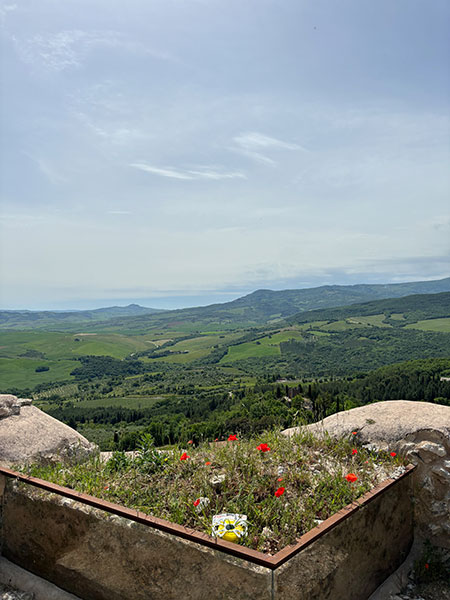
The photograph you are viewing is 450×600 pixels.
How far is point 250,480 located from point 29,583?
3.48 metres

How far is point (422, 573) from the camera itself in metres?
5.07

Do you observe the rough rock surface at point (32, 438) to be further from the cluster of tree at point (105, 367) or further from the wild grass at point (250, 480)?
the cluster of tree at point (105, 367)

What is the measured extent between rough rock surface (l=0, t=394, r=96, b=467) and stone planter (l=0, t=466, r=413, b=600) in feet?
3.72

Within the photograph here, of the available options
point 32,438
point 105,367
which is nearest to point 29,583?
point 32,438

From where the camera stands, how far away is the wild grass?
4.51m

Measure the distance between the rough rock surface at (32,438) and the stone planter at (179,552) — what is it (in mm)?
1134

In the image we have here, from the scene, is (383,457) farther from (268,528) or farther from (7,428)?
(7,428)

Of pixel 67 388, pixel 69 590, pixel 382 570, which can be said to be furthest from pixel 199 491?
pixel 67 388

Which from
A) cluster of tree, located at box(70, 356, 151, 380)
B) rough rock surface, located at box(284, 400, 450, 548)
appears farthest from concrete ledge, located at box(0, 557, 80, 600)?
cluster of tree, located at box(70, 356, 151, 380)

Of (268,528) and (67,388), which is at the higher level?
(268,528)

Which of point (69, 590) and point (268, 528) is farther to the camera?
point (69, 590)

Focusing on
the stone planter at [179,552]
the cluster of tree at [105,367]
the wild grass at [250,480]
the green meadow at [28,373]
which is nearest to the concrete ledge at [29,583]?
the stone planter at [179,552]

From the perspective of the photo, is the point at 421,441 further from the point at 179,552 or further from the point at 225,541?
the point at 179,552

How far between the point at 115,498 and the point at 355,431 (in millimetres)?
4224
